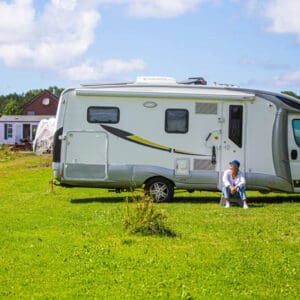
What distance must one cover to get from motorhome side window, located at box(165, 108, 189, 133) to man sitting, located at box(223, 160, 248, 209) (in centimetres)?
145

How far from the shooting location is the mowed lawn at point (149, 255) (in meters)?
5.89


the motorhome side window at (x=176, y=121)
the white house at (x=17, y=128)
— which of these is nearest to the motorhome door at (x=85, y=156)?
the motorhome side window at (x=176, y=121)

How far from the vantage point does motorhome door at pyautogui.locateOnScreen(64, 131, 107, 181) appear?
43.6ft

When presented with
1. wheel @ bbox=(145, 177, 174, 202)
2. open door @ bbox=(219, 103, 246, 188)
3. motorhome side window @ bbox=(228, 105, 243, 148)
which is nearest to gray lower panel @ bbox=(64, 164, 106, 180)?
wheel @ bbox=(145, 177, 174, 202)

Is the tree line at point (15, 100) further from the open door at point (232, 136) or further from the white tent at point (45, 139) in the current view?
the open door at point (232, 136)

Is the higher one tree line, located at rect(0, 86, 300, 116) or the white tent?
tree line, located at rect(0, 86, 300, 116)

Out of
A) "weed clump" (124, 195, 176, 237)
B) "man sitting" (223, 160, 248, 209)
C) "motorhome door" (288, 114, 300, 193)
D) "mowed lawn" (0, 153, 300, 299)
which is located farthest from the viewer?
"motorhome door" (288, 114, 300, 193)

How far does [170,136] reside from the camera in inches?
525

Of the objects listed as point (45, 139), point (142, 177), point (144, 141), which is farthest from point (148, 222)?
point (45, 139)

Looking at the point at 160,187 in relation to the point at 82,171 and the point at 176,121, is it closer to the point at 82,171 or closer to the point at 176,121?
the point at 176,121

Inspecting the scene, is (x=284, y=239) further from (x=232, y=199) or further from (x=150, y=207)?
(x=232, y=199)

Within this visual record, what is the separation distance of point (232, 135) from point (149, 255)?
6460 mm

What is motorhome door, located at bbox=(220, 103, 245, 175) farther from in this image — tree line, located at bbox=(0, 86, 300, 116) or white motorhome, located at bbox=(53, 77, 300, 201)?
tree line, located at bbox=(0, 86, 300, 116)

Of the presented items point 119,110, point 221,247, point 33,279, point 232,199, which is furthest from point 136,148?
point 33,279
